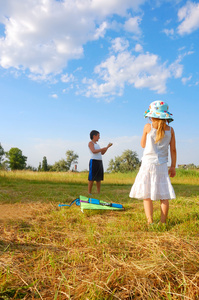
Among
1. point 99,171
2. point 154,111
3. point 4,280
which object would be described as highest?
point 154,111

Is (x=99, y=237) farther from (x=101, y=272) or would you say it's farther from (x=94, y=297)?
(x=94, y=297)

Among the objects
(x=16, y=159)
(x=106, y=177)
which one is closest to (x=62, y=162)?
(x=16, y=159)

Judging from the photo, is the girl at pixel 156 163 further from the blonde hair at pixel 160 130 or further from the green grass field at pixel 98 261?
the green grass field at pixel 98 261

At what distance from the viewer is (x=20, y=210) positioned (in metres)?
4.36

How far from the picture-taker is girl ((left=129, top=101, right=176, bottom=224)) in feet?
10.2

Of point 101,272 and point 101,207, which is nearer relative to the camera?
point 101,272

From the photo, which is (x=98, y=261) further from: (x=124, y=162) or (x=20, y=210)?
(x=124, y=162)

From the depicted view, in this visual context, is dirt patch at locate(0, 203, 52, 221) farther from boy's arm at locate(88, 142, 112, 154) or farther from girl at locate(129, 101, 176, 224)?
boy's arm at locate(88, 142, 112, 154)

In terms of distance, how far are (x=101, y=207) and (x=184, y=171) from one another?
13.5 m

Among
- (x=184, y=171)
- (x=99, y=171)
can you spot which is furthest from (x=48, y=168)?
(x=99, y=171)

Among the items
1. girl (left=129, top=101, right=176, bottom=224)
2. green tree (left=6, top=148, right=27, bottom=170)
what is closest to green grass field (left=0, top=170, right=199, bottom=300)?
girl (left=129, top=101, right=176, bottom=224)

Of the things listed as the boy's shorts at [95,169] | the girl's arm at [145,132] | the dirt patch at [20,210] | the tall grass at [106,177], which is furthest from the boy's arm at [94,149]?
the tall grass at [106,177]

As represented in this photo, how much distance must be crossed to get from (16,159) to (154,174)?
2439 inches

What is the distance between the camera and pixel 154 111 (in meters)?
3.19
